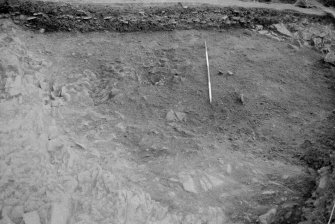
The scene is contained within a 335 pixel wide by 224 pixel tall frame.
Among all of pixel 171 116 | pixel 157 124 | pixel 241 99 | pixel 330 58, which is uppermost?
pixel 330 58

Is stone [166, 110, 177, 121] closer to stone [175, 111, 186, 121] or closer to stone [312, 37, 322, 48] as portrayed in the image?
stone [175, 111, 186, 121]

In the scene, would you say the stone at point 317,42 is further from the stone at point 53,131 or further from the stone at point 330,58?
the stone at point 53,131

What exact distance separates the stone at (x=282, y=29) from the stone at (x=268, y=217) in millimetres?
5620

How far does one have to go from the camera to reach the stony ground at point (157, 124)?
209 inches

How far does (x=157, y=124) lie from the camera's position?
22.2 feet

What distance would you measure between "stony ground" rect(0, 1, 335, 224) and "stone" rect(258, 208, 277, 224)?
0.01 meters

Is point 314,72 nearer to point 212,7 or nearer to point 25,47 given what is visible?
point 212,7

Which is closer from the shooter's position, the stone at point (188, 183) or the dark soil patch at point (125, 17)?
the stone at point (188, 183)

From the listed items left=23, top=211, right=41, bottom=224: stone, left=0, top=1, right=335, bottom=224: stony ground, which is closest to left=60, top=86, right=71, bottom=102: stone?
left=0, top=1, right=335, bottom=224: stony ground

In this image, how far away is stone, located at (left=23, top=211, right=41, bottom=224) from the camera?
493 centimetres

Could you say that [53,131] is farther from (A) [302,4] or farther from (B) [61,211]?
(A) [302,4]

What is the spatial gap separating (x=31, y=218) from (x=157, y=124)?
2.78 metres

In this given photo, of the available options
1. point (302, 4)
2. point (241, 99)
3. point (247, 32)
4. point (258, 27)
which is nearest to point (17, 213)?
point (241, 99)

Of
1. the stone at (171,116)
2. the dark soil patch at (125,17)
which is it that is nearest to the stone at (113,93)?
the stone at (171,116)
